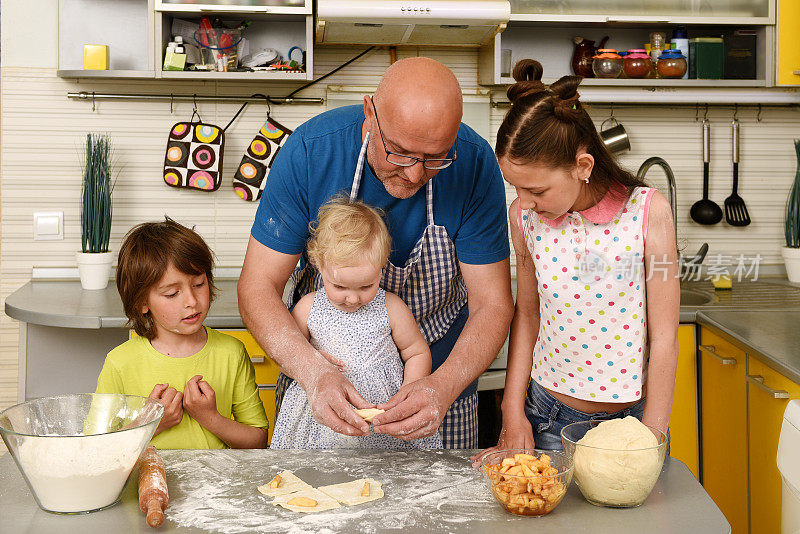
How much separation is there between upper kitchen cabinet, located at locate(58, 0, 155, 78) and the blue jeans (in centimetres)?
179

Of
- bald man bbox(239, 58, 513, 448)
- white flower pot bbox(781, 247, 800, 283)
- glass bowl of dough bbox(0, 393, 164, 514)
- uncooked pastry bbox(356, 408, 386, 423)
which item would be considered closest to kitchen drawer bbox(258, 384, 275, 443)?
bald man bbox(239, 58, 513, 448)

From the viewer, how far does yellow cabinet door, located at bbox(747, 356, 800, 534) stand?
1.92 m

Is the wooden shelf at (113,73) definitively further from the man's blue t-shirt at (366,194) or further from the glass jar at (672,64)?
the glass jar at (672,64)

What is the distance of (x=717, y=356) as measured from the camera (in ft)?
7.13

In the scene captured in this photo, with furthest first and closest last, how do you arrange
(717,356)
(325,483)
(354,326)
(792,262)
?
(792,262) < (717,356) < (354,326) < (325,483)

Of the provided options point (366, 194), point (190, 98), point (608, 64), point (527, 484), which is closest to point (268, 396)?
point (366, 194)

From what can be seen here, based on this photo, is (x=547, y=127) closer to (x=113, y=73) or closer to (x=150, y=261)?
(x=150, y=261)

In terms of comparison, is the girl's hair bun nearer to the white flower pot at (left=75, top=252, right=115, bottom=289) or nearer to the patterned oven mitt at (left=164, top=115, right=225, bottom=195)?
the patterned oven mitt at (left=164, top=115, right=225, bottom=195)

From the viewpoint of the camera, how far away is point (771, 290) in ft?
8.80

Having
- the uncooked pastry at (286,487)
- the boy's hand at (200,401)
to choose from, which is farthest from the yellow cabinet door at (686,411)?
the uncooked pastry at (286,487)

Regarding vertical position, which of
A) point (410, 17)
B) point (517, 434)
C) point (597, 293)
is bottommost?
point (517, 434)

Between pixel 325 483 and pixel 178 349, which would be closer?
pixel 325 483

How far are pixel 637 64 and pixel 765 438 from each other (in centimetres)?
128

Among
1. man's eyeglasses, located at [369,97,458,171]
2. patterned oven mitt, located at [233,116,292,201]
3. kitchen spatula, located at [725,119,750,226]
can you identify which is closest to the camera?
man's eyeglasses, located at [369,97,458,171]
